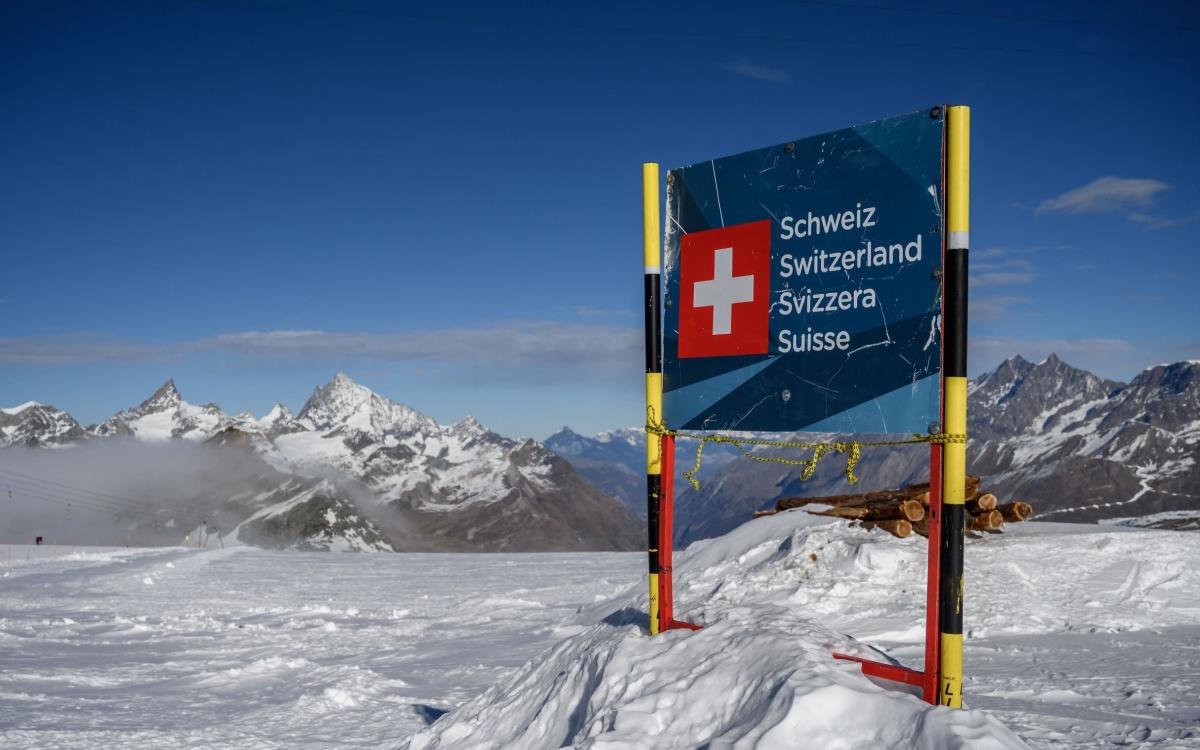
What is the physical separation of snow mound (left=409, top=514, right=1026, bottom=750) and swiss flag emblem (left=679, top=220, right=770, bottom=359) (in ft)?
6.50

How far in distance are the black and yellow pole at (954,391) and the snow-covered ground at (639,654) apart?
56 cm

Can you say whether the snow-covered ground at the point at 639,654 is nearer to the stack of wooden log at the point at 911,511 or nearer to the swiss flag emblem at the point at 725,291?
the stack of wooden log at the point at 911,511

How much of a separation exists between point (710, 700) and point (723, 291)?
2.82 m

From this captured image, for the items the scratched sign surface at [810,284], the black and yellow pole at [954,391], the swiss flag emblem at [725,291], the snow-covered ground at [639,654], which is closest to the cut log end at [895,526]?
the snow-covered ground at [639,654]

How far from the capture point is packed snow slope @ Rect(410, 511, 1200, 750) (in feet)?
14.9

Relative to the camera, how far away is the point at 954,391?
496cm

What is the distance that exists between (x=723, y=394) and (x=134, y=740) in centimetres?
709

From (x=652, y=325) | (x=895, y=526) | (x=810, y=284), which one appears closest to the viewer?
(x=810, y=284)

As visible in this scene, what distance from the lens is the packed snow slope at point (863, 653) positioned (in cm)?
454

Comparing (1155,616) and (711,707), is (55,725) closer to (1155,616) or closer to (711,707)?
(711,707)

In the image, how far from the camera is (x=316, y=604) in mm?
17906

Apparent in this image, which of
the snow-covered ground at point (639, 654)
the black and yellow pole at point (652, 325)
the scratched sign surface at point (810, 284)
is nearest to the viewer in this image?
the snow-covered ground at point (639, 654)

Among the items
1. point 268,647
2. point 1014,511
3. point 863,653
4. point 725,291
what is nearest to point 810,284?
point 725,291

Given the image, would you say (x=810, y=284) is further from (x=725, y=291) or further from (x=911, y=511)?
(x=911, y=511)
